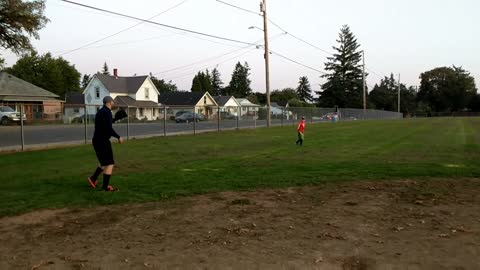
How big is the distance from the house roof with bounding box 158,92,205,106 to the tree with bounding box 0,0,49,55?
49.8 metres

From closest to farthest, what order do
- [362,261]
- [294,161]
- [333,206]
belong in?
[362,261]
[333,206]
[294,161]

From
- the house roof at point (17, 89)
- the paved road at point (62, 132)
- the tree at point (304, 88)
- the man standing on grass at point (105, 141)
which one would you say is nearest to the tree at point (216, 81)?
the tree at point (304, 88)

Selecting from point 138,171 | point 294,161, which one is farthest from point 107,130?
point 294,161

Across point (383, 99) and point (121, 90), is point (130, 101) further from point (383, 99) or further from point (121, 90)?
point (383, 99)

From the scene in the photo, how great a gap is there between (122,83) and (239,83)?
228 feet

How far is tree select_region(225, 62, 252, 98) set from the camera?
133750mm

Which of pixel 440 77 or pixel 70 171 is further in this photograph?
pixel 440 77

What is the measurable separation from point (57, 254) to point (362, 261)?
10.6 ft

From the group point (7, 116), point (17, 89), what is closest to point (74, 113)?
point (7, 116)

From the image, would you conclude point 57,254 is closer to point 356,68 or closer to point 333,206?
point 333,206

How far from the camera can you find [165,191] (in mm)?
8125

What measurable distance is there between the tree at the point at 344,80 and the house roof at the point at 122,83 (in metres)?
43.9

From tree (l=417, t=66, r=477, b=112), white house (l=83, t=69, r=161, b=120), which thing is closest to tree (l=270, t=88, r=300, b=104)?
tree (l=417, t=66, r=477, b=112)

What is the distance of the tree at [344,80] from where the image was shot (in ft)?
313
